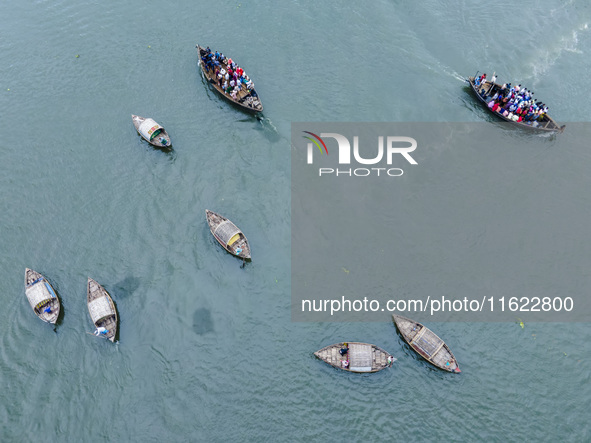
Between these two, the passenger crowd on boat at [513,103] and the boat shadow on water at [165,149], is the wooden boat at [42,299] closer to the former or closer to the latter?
the boat shadow on water at [165,149]

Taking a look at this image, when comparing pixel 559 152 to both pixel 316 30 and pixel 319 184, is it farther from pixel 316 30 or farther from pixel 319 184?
pixel 316 30

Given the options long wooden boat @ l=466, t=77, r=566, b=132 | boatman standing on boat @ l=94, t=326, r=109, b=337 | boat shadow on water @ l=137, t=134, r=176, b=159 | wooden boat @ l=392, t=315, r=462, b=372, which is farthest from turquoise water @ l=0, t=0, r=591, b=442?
long wooden boat @ l=466, t=77, r=566, b=132

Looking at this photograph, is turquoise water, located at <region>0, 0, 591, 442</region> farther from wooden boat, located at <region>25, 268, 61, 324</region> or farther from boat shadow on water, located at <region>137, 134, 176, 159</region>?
wooden boat, located at <region>25, 268, 61, 324</region>

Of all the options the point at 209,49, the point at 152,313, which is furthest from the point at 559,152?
the point at 152,313

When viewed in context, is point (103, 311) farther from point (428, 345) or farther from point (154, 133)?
point (428, 345)

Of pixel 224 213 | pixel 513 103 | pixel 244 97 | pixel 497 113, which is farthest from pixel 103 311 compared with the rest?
pixel 513 103
